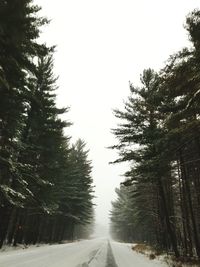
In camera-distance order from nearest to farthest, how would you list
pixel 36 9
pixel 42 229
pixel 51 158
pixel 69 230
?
pixel 36 9, pixel 51 158, pixel 42 229, pixel 69 230

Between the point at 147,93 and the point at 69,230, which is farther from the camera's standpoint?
the point at 69,230

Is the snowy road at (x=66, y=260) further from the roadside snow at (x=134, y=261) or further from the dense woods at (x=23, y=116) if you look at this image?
the dense woods at (x=23, y=116)

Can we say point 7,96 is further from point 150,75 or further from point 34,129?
point 150,75

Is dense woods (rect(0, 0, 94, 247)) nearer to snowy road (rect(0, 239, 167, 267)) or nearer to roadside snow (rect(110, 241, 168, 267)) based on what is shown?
snowy road (rect(0, 239, 167, 267))

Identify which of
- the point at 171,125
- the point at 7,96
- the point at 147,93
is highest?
the point at 147,93

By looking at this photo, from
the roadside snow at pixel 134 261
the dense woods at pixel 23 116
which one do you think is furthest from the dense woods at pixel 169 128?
the dense woods at pixel 23 116

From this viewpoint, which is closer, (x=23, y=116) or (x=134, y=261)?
(x=134, y=261)

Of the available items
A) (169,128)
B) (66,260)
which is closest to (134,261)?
(66,260)

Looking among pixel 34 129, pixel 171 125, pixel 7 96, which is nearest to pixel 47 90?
pixel 34 129

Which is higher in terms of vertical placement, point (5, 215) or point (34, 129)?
point (34, 129)

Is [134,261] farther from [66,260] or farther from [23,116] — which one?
[23,116]

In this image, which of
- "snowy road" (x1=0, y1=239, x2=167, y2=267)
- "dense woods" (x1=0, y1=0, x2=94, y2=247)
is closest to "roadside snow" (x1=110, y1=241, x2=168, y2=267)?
"snowy road" (x1=0, y1=239, x2=167, y2=267)

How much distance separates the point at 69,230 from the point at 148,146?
48.7 meters

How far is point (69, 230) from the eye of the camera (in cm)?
6450
